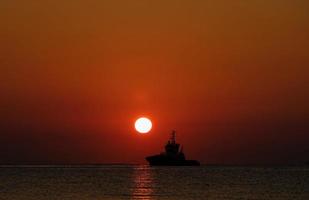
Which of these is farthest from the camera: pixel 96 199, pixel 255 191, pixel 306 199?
pixel 255 191

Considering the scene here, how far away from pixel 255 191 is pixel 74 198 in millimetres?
32046

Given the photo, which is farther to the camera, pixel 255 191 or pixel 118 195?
pixel 255 191

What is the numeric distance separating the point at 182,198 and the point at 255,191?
20743mm

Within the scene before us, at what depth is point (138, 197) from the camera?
95312mm

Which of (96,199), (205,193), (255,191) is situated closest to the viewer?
(96,199)

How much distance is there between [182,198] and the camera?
93.3 meters

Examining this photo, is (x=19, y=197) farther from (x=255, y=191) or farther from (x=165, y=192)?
(x=255, y=191)

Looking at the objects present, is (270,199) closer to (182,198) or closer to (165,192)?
(182,198)

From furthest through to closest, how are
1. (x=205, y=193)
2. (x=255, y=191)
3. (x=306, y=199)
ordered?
(x=255, y=191)
(x=205, y=193)
(x=306, y=199)

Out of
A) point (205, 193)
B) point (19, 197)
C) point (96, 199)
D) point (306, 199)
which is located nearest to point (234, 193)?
point (205, 193)

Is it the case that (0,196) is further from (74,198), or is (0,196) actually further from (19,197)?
(74,198)

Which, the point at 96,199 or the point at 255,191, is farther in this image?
the point at 255,191

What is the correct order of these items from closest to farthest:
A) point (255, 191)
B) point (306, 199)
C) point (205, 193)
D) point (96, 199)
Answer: point (96, 199), point (306, 199), point (205, 193), point (255, 191)

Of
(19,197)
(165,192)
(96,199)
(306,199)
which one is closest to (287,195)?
(306,199)
